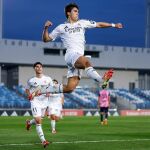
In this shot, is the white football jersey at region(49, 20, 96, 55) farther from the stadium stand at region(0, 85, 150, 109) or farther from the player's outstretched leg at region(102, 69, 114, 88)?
the stadium stand at region(0, 85, 150, 109)

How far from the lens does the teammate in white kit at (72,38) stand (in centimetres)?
1192

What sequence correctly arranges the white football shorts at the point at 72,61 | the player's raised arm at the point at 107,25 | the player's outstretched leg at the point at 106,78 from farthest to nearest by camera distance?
the player's raised arm at the point at 107,25 < the white football shorts at the point at 72,61 < the player's outstretched leg at the point at 106,78

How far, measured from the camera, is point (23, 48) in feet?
194

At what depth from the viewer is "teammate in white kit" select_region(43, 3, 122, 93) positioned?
11.9 meters

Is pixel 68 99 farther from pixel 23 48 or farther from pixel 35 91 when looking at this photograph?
pixel 35 91

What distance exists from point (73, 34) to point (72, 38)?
107 millimetres

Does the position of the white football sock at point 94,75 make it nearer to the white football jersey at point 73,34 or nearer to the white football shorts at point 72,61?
the white football shorts at point 72,61

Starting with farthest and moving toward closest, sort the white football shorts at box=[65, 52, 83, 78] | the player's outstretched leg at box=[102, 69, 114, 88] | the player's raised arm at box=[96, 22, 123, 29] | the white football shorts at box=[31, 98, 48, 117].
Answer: the white football shorts at box=[31, 98, 48, 117] → the player's raised arm at box=[96, 22, 123, 29] → the white football shorts at box=[65, 52, 83, 78] → the player's outstretched leg at box=[102, 69, 114, 88]

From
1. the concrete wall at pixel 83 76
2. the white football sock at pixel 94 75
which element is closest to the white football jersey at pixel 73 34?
the white football sock at pixel 94 75

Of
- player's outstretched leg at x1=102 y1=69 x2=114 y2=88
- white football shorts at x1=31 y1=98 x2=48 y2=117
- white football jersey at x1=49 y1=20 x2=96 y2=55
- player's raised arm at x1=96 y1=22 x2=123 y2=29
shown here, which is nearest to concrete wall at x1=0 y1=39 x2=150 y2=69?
white football shorts at x1=31 y1=98 x2=48 y2=117

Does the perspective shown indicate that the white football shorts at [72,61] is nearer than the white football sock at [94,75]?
No

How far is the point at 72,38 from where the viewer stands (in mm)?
12141

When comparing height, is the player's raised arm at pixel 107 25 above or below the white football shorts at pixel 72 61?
above

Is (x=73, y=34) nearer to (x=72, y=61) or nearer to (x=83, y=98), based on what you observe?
(x=72, y=61)
